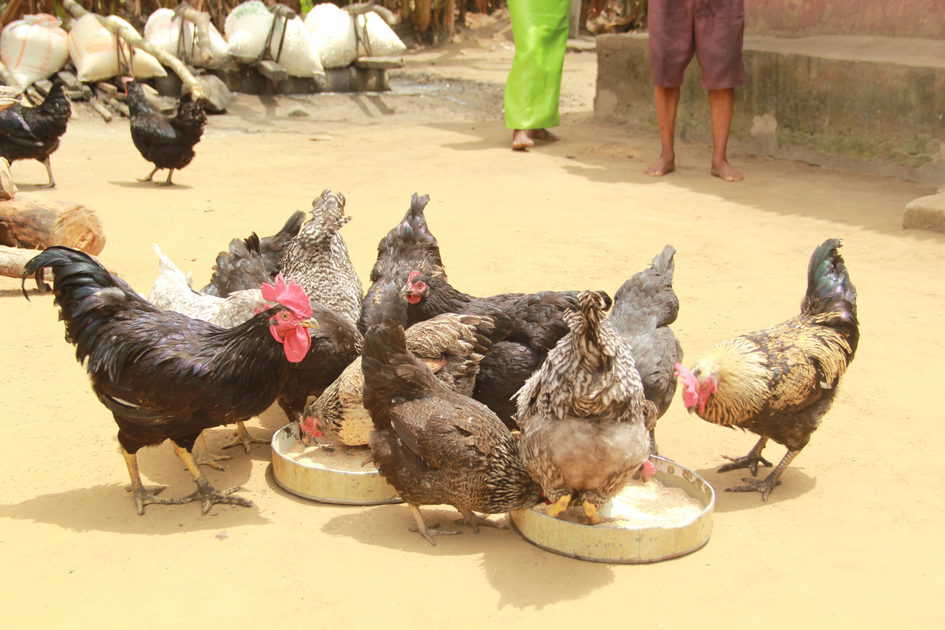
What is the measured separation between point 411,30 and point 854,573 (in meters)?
21.6

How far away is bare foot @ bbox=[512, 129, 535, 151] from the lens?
12.6m

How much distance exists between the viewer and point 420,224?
20.2ft

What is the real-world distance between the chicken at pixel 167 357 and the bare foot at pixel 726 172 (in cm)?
753

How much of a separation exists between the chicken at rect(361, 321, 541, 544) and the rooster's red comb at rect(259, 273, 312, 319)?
1.14ft

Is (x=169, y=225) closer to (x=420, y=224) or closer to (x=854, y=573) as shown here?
(x=420, y=224)

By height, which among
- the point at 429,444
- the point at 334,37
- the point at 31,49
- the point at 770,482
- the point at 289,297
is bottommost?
the point at 770,482

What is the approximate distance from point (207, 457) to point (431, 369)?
1.30 m

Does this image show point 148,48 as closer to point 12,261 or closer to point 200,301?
point 12,261

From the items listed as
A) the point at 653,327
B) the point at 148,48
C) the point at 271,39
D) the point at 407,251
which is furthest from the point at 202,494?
the point at 271,39

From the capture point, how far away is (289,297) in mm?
4289

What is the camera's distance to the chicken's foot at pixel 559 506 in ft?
13.2

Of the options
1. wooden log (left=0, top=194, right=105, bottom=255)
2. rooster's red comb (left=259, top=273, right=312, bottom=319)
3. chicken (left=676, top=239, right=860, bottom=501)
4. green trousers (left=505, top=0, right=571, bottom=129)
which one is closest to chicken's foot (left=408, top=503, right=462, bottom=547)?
rooster's red comb (left=259, top=273, right=312, bottom=319)

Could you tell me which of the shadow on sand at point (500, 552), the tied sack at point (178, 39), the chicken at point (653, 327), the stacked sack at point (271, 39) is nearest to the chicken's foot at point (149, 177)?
the tied sack at point (178, 39)

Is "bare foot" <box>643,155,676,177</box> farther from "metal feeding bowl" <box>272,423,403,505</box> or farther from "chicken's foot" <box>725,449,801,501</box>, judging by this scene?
"metal feeding bowl" <box>272,423,403,505</box>
